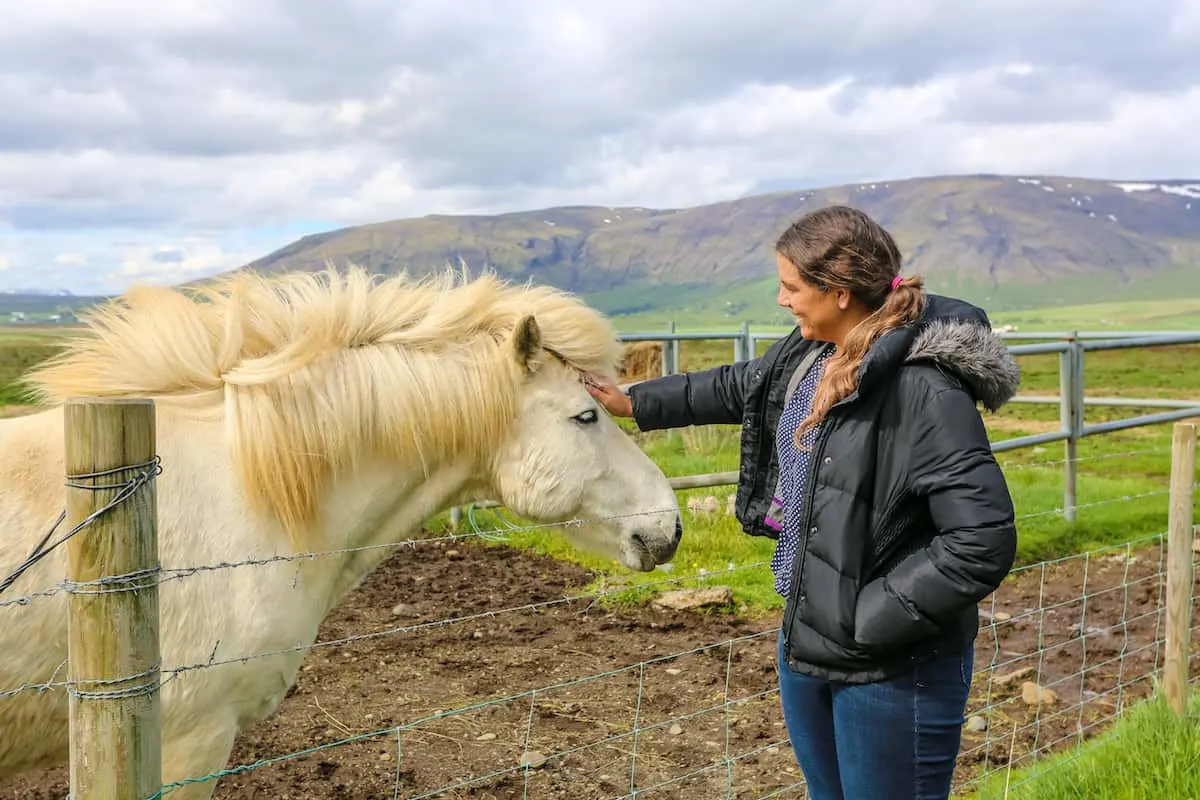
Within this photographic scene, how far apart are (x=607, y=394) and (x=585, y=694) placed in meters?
2.24

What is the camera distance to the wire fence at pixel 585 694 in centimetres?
374

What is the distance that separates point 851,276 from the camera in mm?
2121

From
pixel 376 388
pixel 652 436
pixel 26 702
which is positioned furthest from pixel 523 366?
pixel 652 436

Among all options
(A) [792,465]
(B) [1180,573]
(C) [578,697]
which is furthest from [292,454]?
(B) [1180,573]

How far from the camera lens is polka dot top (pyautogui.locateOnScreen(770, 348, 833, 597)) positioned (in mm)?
2291

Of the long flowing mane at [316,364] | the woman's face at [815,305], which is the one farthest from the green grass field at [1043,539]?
the woman's face at [815,305]

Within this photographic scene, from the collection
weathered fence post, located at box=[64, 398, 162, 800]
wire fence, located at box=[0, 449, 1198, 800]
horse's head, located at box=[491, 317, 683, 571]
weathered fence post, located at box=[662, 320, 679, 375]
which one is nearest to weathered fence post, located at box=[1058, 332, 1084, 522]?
wire fence, located at box=[0, 449, 1198, 800]

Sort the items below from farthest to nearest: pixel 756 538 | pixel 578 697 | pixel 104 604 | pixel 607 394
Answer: pixel 756 538
pixel 578 697
pixel 607 394
pixel 104 604

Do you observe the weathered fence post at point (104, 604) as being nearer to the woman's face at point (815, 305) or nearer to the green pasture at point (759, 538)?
the woman's face at point (815, 305)

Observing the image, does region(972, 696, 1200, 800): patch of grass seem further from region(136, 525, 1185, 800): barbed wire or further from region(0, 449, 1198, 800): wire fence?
region(0, 449, 1198, 800): wire fence

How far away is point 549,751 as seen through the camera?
13.1 ft

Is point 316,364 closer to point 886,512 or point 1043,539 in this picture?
point 886,512

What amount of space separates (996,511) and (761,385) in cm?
88

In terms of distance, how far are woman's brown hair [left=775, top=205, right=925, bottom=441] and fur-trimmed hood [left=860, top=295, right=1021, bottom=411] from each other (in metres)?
0.04
